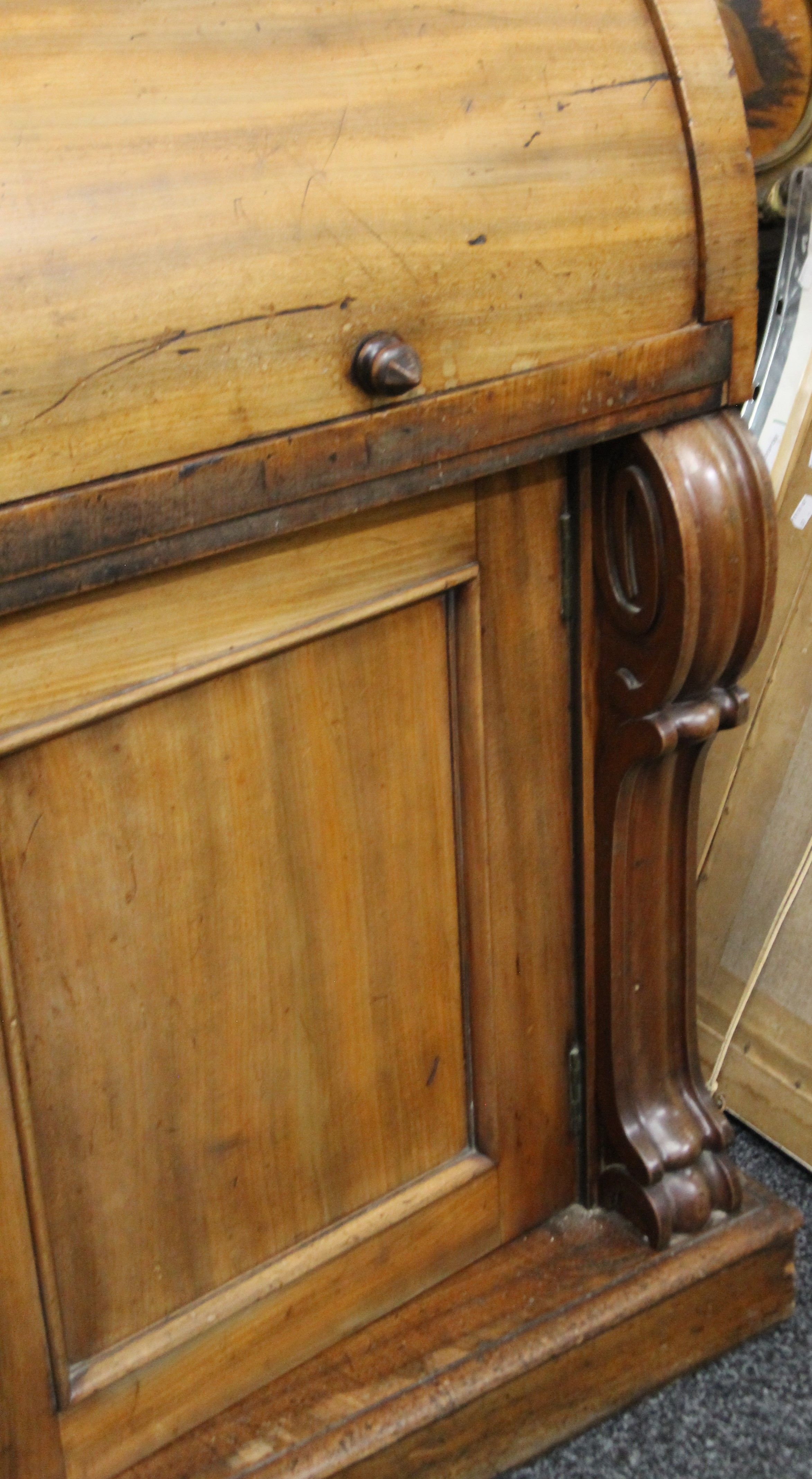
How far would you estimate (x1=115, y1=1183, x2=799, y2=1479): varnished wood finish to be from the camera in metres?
1.17

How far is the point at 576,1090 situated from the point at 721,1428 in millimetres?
331

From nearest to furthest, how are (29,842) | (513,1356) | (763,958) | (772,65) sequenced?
1. (29,842)
2. (513,1356)
3. (772,65)
4. (763,958)

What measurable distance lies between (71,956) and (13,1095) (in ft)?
0.31

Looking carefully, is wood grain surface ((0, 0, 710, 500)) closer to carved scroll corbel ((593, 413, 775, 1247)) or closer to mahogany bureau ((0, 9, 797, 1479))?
mahogany bureau ((0, 9, 797, 1479))

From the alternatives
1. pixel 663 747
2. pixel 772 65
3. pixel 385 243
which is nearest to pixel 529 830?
pixel 663 747

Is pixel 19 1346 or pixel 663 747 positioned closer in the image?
pixel 19 1346

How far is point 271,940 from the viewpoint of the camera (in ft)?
3.50

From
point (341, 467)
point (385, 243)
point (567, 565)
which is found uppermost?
point (385, 243)

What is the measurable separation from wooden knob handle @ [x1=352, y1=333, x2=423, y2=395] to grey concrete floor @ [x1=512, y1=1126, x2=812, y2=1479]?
940mm

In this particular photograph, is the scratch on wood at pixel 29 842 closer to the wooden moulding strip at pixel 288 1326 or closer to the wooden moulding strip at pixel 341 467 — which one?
the wooden moulding strip at pixel 341 467

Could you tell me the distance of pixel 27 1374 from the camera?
102 centimetres

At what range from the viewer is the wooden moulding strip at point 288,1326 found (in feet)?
3.59

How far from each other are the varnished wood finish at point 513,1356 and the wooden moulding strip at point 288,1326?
2 cm

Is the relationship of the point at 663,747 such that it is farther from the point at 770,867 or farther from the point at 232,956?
the point at 770,867
